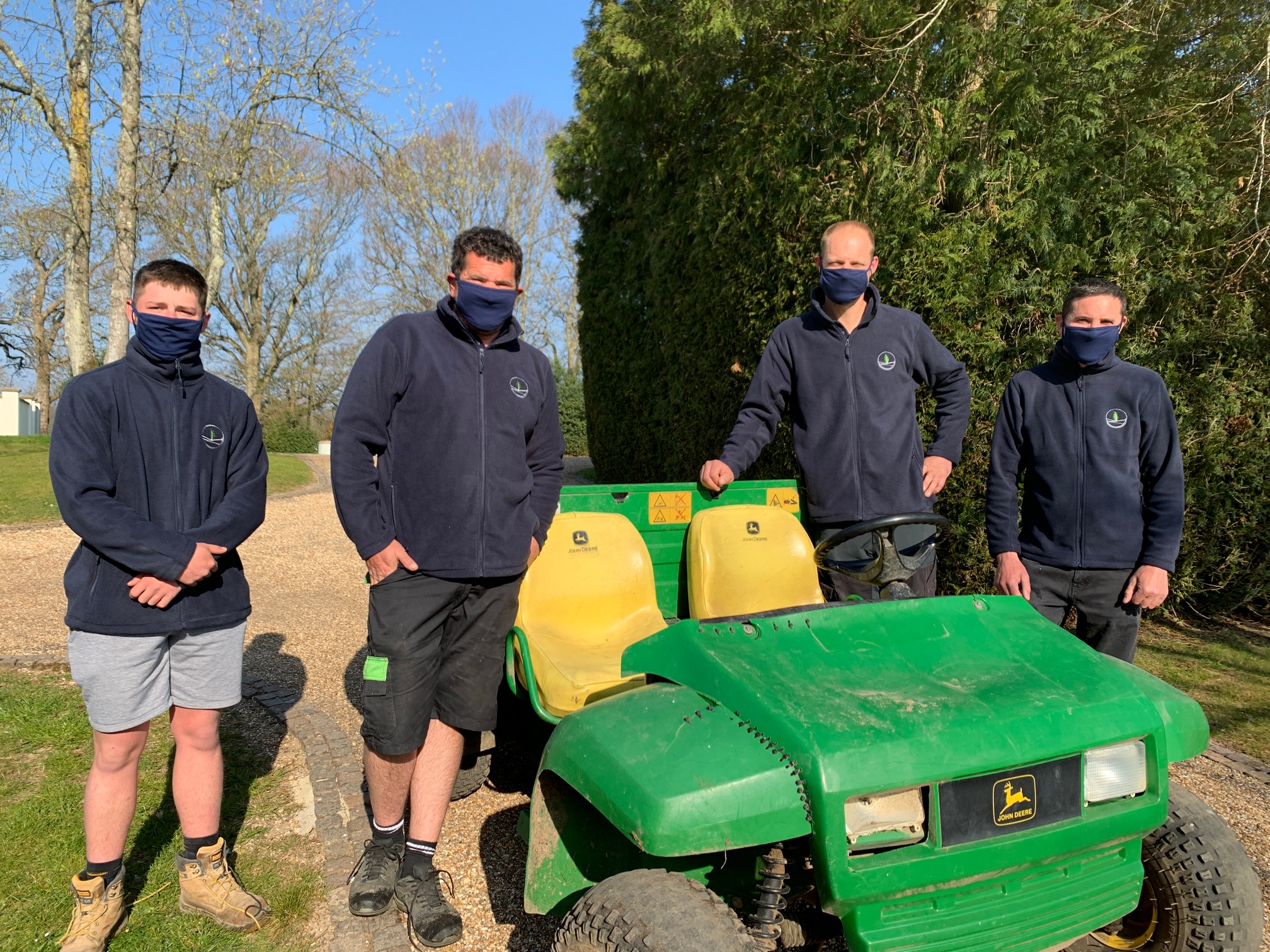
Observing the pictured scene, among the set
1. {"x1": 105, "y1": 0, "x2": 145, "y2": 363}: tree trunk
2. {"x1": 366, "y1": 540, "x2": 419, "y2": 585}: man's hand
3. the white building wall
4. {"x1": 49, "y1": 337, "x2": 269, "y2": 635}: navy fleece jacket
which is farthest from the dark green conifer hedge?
the white building wall

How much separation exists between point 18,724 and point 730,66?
653 cm

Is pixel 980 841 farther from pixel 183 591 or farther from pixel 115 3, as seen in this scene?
pixel 115 3

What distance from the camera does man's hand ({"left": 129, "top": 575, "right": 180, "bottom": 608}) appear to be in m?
2.51

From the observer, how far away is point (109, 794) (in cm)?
258

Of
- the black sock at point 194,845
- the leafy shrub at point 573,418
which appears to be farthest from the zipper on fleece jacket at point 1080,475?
the leafy shrub at point 573,418

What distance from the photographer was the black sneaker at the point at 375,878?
9.23ft

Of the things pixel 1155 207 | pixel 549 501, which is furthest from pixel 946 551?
pixel 549 501

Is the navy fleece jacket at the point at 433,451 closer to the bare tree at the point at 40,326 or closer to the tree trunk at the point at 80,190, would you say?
the tree trunk at the point at 80,190

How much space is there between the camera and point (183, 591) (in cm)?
263

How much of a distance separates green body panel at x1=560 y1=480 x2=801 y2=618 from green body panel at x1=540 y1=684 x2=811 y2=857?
5.32ft

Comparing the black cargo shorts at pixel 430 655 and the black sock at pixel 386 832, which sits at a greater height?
the black cargo shorts at pixel 430 655

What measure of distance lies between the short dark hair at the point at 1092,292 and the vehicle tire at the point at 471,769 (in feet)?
9.44

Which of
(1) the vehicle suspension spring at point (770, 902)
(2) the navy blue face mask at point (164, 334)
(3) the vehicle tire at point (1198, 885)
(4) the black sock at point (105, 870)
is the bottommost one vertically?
(4) the black sock at point (105, 870)

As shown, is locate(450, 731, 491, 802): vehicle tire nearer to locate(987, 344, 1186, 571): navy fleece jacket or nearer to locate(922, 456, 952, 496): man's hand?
locate(922, 456, 952, 496): man's hand
